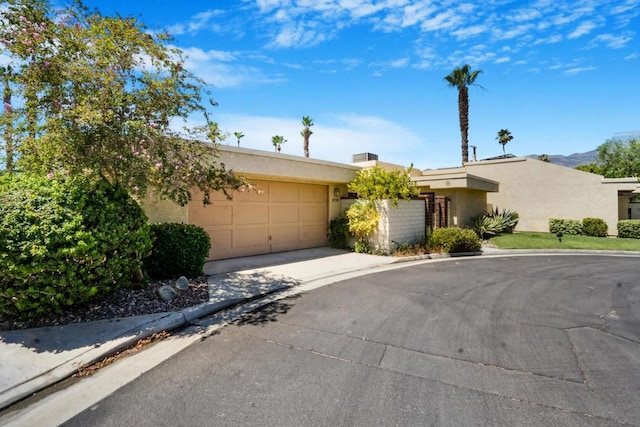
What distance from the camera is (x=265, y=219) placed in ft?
37.8

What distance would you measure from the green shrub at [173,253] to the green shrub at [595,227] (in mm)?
20391

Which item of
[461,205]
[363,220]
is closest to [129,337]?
[363,220]

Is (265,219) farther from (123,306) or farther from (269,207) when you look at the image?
(123,306)

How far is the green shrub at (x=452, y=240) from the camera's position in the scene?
12.2 m

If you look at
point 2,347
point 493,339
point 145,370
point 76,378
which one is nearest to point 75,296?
point 2,347

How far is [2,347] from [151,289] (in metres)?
2.36

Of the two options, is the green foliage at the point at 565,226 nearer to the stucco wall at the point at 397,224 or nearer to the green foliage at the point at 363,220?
the stucco wall at the point at 397,224

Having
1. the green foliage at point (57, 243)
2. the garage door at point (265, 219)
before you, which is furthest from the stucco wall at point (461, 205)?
the green foliage at point (57, 243)

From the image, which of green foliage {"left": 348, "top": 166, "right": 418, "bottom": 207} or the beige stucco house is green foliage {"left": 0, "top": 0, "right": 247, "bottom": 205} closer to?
the beige stucco house

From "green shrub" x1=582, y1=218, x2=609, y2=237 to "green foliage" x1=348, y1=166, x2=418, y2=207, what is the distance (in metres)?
12.6

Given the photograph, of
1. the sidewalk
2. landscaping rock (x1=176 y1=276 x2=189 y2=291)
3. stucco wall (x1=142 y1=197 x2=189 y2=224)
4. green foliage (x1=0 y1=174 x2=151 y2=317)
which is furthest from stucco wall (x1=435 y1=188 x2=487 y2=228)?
green foliage (x1=0 y1=174 x2=151 y2=317)

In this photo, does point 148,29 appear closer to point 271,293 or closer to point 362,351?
point 271,293

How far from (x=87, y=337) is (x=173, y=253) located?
121 inches

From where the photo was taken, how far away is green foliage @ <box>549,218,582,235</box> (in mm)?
18391
